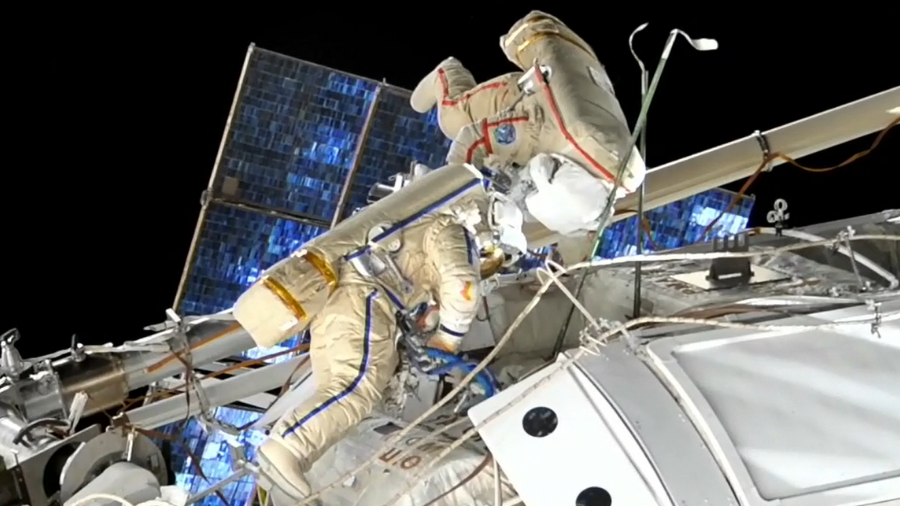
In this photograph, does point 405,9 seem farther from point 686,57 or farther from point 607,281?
point 607,281

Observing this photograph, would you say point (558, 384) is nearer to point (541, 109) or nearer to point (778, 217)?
point (541, 109)

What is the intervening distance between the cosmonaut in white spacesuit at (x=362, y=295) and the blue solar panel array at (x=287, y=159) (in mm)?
643

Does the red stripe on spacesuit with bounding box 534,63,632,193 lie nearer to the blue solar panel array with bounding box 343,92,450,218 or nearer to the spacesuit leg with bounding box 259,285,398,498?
the spacesuit leg with bounding box 259,285,398,498

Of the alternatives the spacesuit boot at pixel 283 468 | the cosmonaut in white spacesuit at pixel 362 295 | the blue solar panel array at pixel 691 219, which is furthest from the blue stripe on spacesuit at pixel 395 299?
the blue solar panel array at pixel 691 219

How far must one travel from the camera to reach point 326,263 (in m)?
1.06

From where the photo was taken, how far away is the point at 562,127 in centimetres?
119

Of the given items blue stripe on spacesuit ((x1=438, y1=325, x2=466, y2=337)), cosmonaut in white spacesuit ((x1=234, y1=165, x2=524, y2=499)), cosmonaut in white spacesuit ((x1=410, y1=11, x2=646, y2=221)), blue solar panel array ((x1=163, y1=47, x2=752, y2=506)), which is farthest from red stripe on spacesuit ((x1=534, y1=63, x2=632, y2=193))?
blue solar panel array ((x1=163, y1=47, x2=752, y2=506))

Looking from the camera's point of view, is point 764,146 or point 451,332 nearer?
point 451,332

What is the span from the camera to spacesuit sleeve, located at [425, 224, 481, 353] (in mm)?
1102

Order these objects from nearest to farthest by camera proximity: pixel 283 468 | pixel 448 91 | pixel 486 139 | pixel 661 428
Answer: pixel 661 428
pixel 283 468
pixel 486 139
pixel 448 91

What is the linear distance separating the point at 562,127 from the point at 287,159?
74 cm

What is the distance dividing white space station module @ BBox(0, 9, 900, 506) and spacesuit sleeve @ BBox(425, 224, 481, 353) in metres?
0.03

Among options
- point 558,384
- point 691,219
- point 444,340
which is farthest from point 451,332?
point 691,219

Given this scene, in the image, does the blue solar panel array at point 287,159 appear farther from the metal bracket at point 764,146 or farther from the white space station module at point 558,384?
the metal bracket at point 764,146
